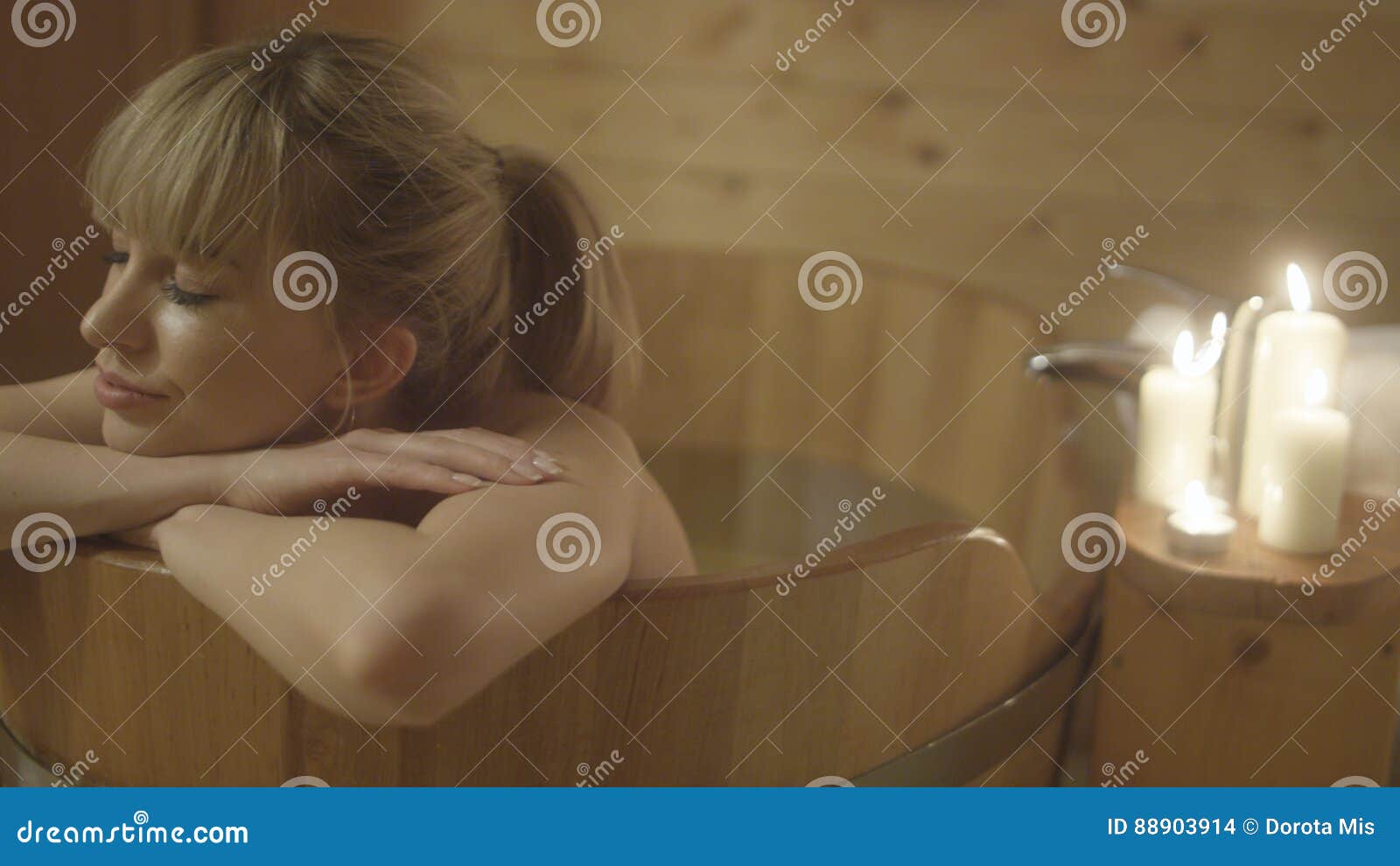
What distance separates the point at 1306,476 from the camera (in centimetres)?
68

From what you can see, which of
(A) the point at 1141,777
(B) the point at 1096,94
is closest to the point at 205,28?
(B) the point at 1096,94

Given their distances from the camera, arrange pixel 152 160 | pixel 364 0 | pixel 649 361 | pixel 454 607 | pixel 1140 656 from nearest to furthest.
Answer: pixel 454 607, pixel 152 160, pixel 1140 656, pixel 364 0, pixel 649 361

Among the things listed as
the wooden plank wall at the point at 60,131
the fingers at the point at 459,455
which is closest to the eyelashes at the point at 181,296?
the fingers at the point at 459,455

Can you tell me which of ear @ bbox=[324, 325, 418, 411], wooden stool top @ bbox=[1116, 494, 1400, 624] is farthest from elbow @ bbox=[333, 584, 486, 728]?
wooden stool top @ bbox=[1116, 494, 1400, 624]

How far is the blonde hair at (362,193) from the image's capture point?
1.97 ft

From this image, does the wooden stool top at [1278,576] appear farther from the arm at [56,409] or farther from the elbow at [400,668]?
the arm at [56,409]

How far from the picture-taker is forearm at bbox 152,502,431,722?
0.48 meters

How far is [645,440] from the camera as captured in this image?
1152 mm

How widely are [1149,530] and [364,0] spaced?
2.22 feet

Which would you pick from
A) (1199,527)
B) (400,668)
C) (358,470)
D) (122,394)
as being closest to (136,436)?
(122,394)

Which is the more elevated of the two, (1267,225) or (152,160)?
(1267,225)

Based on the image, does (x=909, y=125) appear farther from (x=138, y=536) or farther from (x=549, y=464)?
(x=138, y=536)

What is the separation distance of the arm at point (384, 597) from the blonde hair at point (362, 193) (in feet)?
0.55
